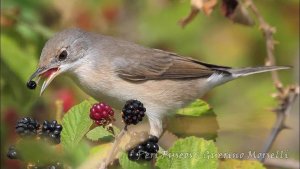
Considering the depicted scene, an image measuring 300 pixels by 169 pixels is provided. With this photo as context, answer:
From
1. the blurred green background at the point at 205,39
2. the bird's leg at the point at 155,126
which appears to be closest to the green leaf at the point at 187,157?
the bird's leg at the point at 155,126

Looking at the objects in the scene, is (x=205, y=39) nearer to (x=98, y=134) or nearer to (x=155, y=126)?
(x=155, y=126)

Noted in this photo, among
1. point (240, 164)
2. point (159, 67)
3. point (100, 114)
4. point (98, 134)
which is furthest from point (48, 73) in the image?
point (240, 164)

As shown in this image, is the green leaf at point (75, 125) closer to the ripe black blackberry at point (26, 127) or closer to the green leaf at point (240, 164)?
the ripe black blackberry at point (26, 127)

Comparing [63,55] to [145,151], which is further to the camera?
[63,55]

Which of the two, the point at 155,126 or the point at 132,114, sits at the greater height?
the point at 155,126

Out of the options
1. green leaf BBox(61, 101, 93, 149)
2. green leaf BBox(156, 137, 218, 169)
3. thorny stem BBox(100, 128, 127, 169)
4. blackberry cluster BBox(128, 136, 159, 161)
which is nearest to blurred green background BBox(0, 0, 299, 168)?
green leaf BBox(61, 101, 93, 149)

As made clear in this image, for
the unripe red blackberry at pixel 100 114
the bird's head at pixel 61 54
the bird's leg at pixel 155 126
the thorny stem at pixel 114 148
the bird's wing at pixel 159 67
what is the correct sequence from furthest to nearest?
1. the bird's wing at pixel 159 67
2. the bird's head at pixel 61 54
3. the bird's leg at pixel 155 126
4. the unripe red blackberry at pixel 100 114
5. the thorny stem at pixel 114 148
